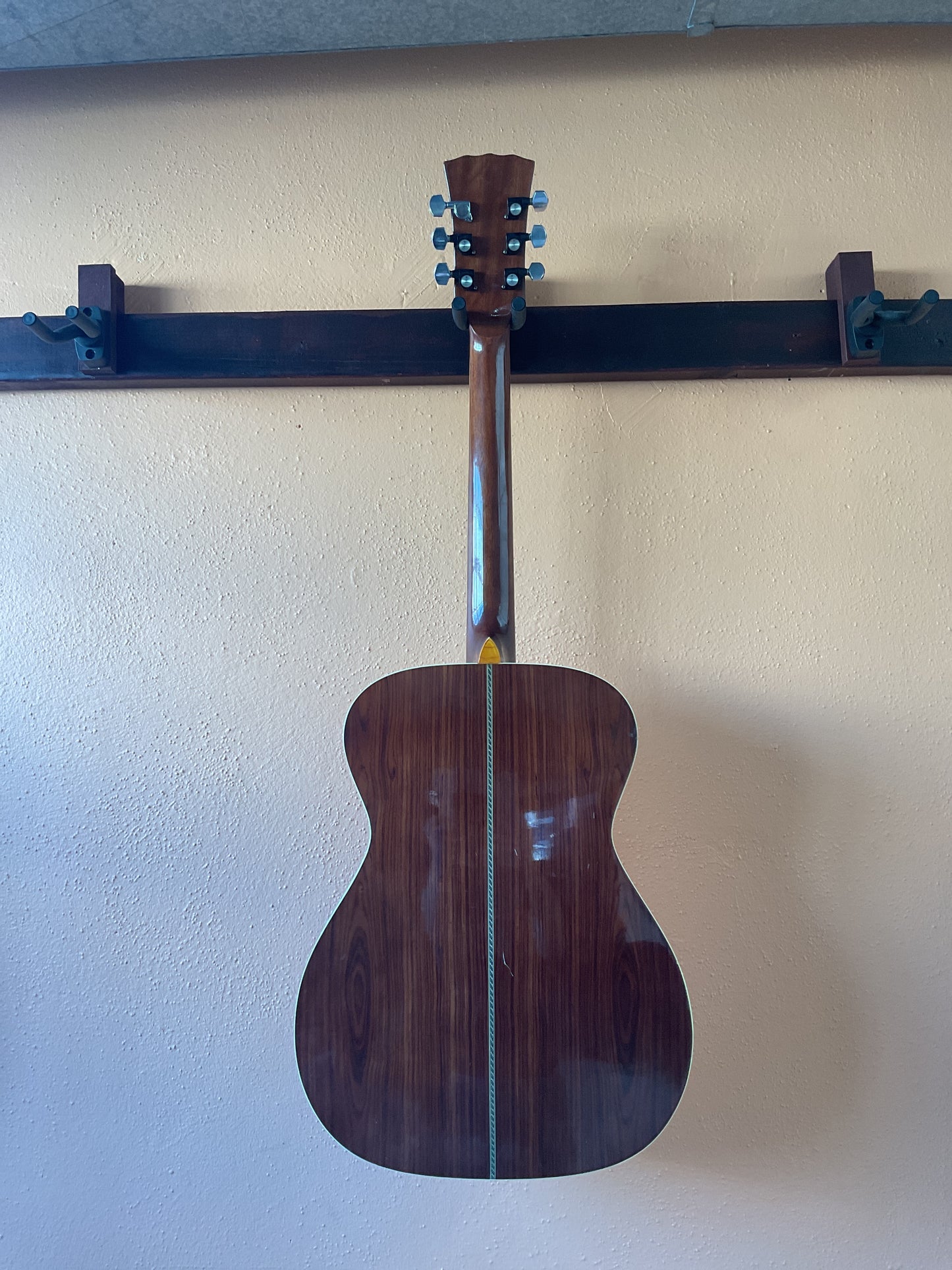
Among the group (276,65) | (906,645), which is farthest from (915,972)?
(276,65)

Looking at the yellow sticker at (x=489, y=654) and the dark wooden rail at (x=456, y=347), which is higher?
the dark wooden rail at (x=456, y=347)

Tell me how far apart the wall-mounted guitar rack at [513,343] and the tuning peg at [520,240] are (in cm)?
→ 13

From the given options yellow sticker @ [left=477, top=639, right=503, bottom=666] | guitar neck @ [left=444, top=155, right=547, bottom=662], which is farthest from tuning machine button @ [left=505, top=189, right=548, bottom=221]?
yellow sticker @ [left=477, top=639, right=503, bottom=666]

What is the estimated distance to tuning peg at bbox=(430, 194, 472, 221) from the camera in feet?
2.93

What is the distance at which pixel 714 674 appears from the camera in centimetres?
107

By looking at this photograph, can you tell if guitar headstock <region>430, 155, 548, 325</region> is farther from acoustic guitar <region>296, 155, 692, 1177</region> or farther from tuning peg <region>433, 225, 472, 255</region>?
acoustic guitar <region>296, 155, 692, 1177</region>

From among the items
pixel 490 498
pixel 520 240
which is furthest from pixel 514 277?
pixel 490 498

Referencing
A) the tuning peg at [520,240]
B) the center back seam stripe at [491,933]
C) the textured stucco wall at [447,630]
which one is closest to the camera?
the center back seam stripe at [491,933]

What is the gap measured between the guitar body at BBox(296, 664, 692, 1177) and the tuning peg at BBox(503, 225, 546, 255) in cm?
50

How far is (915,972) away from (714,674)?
1.54ft

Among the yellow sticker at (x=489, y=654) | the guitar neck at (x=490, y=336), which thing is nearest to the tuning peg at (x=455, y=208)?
the guitar neck at (x=490, y=336)

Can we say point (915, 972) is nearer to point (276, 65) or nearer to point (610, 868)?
point (610, 868)

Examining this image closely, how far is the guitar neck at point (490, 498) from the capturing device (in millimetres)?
928

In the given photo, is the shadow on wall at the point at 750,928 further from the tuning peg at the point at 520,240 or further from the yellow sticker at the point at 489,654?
the tuning peg at the point at 520,240
